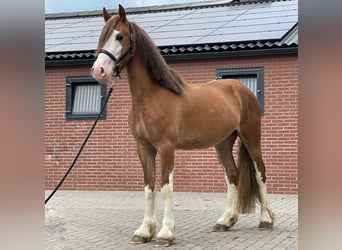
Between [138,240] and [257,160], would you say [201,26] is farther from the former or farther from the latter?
[138,240]

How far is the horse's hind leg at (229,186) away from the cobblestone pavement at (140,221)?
5.3 inches

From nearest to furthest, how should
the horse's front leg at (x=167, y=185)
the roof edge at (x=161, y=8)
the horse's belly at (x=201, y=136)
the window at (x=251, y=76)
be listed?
1. the horse's front leg at (x=167, y=185)
2. the horse's belly at (x=201, y=136)
3. the window at (x=251, y=76)
4. the roof edge at (x=161, y=8)

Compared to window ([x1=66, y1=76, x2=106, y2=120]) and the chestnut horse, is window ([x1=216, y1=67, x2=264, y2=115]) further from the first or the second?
the chestnut horse

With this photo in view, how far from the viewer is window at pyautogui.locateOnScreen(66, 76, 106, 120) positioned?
33.8ft

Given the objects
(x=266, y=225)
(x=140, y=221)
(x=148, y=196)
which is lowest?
(x=140, y=221)

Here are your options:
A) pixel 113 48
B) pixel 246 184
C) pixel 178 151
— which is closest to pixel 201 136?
pixel 246 184

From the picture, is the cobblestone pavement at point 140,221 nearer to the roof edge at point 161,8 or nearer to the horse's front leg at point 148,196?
the horse's front leg at point 148,196

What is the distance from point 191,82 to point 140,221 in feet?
14.7

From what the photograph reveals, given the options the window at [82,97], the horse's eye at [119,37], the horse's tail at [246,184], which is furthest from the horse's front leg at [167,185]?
the window at [82,97]

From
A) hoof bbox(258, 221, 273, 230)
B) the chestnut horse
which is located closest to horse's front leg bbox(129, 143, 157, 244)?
the chestnut horse

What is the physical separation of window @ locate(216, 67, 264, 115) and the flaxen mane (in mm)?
4947

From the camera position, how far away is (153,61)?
4.42 metres

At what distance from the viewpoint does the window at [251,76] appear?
30.0 ft
